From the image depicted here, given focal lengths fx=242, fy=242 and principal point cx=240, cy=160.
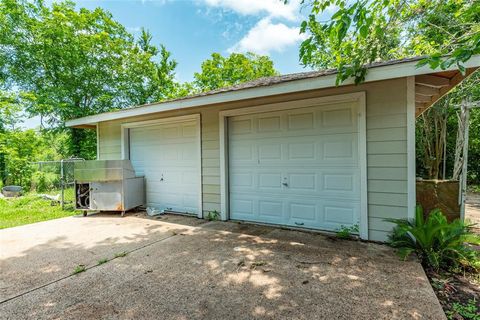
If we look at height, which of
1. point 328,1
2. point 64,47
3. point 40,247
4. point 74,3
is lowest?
point 40,247

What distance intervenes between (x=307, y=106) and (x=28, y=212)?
22.7 ft

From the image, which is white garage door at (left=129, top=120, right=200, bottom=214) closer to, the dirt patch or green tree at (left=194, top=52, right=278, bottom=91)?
the dirt patch

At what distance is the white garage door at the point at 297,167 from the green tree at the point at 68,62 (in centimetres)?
1049

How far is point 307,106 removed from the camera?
13.2 ft

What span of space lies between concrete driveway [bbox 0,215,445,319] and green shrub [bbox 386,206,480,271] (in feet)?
0.88

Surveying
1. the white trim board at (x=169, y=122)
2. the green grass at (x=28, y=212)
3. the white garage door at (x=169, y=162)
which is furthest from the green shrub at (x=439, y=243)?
the green grass at (x=28, y=212)

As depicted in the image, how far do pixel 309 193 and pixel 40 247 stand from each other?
4.15m

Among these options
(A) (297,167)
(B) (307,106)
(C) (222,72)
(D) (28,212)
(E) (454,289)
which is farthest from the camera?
(C) (222,72)

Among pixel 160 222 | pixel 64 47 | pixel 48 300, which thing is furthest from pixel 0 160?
pixel 48 300

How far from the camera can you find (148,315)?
6.23 feet

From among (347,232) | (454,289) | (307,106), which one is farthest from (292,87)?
(454,289)

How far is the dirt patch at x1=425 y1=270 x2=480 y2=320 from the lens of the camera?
6.64ft

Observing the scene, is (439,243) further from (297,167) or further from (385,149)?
(297,167)

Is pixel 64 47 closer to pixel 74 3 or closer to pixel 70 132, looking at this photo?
pixel 74 3
